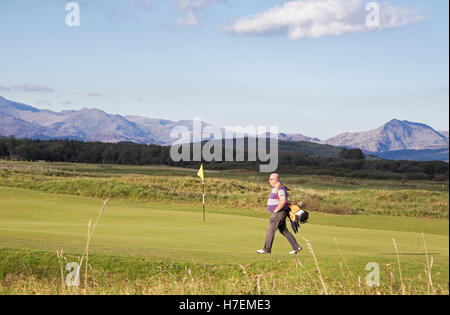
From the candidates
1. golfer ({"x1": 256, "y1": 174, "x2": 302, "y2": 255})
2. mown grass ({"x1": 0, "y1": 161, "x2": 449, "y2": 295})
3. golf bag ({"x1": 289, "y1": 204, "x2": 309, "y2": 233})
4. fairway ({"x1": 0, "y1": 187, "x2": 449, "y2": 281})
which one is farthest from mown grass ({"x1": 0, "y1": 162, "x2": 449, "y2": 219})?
golf bag ({"x1": 289, "y1": 204, "x2": 309, "y2": 233})

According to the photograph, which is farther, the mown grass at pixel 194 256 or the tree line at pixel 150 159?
the tree line at pixel 150 159

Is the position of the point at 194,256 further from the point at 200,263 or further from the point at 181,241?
the point at 181,241

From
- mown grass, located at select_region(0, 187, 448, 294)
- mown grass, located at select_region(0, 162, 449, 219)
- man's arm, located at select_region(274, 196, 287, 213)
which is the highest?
man's arm, located at select_region(274, 196, 287, 213)

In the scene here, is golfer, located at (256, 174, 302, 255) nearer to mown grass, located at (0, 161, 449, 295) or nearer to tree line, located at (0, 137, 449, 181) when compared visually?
mown grass, located at (0, 161, 449, 295)

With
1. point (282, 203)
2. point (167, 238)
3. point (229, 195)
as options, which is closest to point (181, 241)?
point (167, 238)

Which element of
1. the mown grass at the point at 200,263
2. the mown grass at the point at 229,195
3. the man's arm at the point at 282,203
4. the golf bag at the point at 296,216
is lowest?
the mown grass at the point at 229,195

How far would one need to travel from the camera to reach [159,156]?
123 metres

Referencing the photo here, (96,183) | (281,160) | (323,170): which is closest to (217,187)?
(96,183)

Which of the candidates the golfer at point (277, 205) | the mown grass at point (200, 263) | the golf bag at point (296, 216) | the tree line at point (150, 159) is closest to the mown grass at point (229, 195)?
the mown grass at point (200, 263)

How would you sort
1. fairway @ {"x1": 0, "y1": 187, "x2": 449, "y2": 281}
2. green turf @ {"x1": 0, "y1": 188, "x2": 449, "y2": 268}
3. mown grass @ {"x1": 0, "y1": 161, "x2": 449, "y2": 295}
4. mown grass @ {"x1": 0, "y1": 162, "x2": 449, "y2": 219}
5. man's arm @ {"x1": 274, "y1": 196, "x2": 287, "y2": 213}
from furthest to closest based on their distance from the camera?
1. mown grass @ {"x1": 0, "y1": 162, "x2": 449, "y2": 219}
2. green turf @ {"x1": 0, "y1": 188, "x2": 449, "y2": 268}
3. fairway @ {"x1": 0, "y1": 187, "x2": 449, "y2": 281}
4. man's arm @ {"x1": 274, "y1": 196, "x2": 287, "y2": 213}
5. mown grass @ {"x1": 0, "y1": 161, "x2": 449, "y2": 295}

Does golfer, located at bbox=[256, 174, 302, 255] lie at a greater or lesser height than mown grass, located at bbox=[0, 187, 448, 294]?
greater

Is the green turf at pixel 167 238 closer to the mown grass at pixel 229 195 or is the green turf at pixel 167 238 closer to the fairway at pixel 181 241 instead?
the fairway at pixel 181 241

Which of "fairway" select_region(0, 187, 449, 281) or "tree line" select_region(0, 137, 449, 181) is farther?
"tree line" select_region(0, 137, 449, 181)
